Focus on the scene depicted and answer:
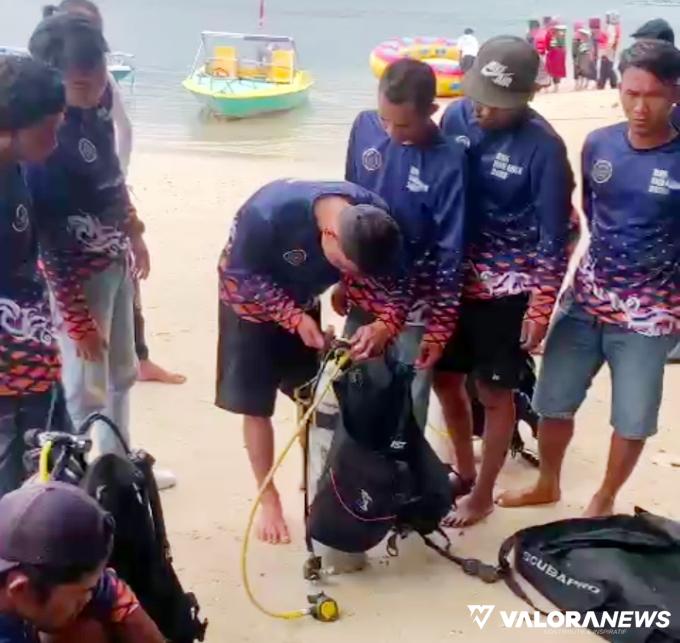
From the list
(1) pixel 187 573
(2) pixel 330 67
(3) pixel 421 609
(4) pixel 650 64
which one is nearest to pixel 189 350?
(1) pixel 187 573

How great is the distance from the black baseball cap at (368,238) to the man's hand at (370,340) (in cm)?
35

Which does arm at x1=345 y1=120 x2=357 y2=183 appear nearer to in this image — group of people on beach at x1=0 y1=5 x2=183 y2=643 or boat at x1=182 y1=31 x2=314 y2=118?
group of people on beach at x1=0 y1=5 x2=183 y2=643

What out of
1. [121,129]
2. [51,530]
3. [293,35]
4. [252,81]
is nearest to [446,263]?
[121,129]

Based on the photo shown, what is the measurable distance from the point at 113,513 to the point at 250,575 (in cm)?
123

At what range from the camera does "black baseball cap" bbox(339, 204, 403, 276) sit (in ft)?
11.9

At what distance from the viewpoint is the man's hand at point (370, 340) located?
399cm

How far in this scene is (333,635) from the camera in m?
3.73

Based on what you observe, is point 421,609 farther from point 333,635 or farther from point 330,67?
point 330,67

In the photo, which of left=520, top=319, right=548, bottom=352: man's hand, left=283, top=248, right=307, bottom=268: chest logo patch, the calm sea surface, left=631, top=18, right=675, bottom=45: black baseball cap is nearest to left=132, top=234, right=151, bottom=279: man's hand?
left=283, top=248, right=307, bottom=268: chest logo patch

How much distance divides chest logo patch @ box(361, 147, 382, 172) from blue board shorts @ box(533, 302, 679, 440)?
0.90 metres

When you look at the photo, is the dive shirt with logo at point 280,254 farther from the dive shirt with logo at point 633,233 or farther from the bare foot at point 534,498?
the bare foot at point 534,498

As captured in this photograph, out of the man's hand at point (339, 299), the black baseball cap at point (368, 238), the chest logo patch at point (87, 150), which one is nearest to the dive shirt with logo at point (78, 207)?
the chest logo patch at point (87, 150)

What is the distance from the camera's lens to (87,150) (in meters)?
4.01

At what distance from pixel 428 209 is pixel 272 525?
1304 mm
